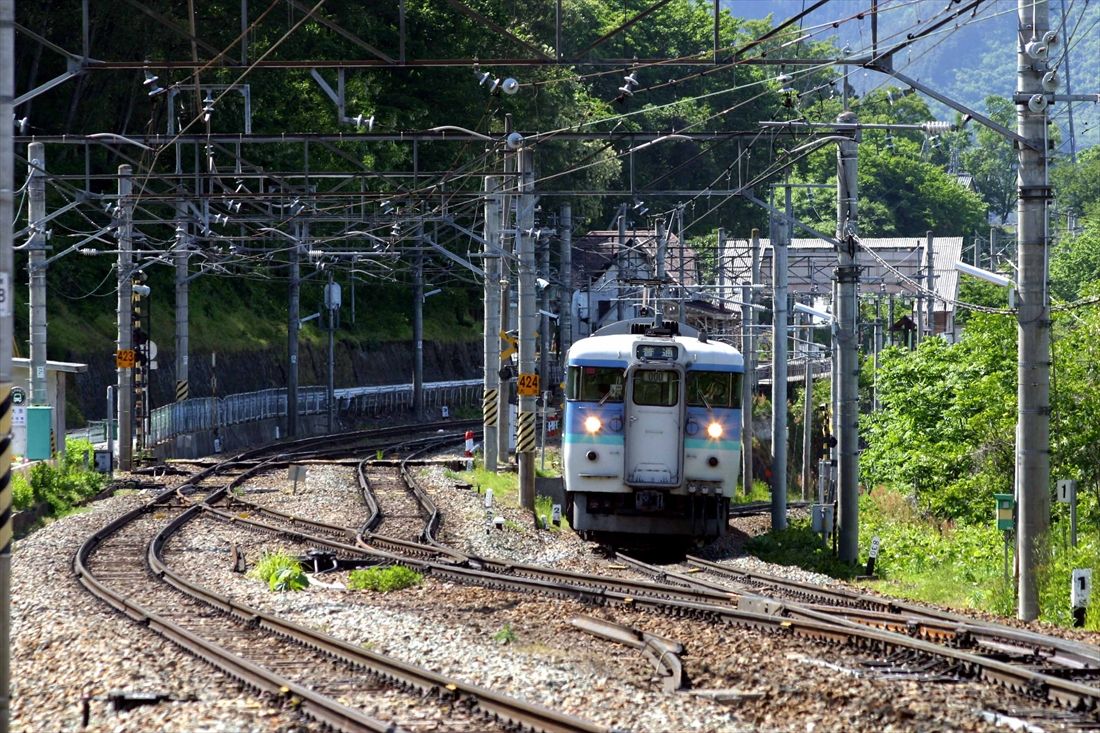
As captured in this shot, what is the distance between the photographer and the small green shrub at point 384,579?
53.4 feet

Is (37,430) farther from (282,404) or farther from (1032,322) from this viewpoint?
(282,404)

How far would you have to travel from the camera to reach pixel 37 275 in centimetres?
2694

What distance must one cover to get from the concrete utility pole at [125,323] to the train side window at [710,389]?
14970mm

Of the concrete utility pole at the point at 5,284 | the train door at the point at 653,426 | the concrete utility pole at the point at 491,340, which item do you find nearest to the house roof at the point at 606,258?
the concrete utility pole at the point at 491,340

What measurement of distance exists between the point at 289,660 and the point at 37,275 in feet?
56.7

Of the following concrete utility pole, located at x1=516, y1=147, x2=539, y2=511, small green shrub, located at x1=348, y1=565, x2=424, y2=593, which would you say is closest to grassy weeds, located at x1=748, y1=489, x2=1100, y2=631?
concrete utility pole, located at x1=516, y1=147, x2=539, y2=511

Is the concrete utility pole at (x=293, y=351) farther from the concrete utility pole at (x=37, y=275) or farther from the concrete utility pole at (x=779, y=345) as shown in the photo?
the concrete utility pole at (x=779, y=345)

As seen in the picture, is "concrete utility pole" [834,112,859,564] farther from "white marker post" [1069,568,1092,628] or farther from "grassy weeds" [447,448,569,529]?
"white marker post" [1069,568,1092,628]

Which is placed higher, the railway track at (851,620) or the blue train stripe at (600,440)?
the blue train stripe at (600,440)

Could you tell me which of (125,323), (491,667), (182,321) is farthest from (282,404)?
(491,667)

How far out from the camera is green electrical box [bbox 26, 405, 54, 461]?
24578 millimetres

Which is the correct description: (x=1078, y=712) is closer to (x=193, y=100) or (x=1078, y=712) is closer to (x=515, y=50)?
(x=193, y=100)

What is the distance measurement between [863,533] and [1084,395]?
275 inches

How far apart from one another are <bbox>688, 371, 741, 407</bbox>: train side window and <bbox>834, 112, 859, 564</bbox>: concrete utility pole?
2.02m
